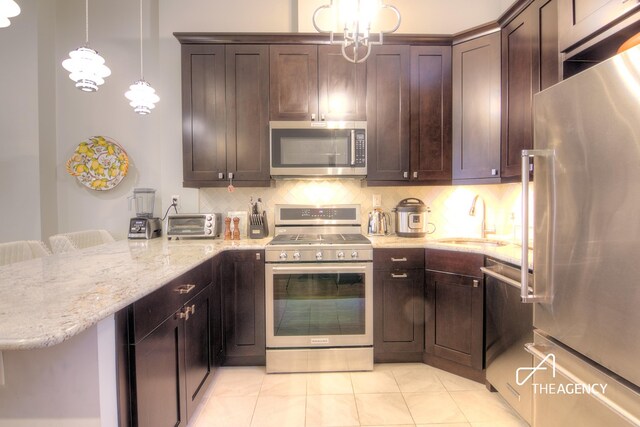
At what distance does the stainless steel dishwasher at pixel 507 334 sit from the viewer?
→ 5.26ft

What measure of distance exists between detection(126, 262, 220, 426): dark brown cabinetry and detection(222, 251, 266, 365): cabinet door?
271 mm

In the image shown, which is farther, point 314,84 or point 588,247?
point 314,84

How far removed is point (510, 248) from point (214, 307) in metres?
2.05

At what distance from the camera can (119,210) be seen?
2963mm

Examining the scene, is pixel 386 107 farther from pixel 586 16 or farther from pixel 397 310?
pixel 397 310

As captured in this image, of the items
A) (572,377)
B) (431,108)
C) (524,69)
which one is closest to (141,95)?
(431,108)

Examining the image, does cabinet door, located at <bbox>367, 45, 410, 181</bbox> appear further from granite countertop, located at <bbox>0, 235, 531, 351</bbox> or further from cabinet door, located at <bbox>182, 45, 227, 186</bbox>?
cabinet door, located at <bbox>182, 45, 227, 186</bbox>

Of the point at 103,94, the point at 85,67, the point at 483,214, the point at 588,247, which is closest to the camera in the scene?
the point at 588,247

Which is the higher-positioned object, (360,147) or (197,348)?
(360,147)

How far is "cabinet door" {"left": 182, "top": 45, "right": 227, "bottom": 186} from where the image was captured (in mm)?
2469

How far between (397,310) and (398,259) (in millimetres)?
384

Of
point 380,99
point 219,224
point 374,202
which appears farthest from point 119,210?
point 380,99

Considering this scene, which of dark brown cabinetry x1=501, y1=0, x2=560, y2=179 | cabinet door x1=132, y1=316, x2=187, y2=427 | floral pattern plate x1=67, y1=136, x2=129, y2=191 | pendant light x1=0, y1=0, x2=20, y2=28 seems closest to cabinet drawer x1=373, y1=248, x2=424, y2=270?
dark brown cabinetry x1=501, y1=0, x2=560, y2=179

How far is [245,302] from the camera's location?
2.25 metres
